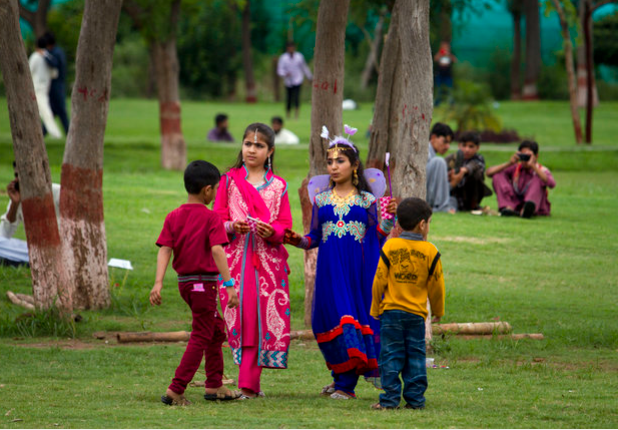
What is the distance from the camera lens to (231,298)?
223 inches

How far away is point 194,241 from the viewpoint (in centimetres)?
562

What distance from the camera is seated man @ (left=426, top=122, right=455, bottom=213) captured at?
1333 cm

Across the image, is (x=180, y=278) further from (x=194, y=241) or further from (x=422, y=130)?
(x=422, y=130)

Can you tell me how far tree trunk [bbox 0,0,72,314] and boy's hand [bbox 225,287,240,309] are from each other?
2838 millimetres

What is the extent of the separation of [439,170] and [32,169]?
270 inches

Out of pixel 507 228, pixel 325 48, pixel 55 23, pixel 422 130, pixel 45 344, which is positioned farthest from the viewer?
pixel 55 23

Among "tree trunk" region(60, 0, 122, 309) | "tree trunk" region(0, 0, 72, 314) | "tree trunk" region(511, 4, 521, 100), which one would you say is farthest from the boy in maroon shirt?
"tree trunk" region(511, 4, 521, 100)

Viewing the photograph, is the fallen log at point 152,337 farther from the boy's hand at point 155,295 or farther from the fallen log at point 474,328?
the boy's hand at point 155,295

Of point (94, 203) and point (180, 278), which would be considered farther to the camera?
point (94, 203)

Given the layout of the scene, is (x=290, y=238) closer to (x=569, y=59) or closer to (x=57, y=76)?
(x=57, y=76)

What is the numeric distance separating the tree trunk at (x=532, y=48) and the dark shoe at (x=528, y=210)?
20.4 metres

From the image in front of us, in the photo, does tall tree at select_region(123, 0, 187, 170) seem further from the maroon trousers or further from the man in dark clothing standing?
the maroon trousers

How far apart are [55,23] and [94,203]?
70.7 feet

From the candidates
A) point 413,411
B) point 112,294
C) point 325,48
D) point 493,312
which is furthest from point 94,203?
point 413,411
